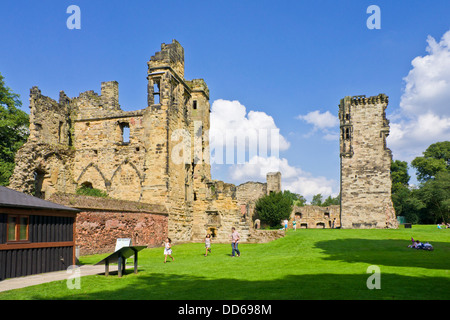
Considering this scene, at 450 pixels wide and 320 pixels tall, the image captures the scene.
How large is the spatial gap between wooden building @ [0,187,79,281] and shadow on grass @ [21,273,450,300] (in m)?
2.29

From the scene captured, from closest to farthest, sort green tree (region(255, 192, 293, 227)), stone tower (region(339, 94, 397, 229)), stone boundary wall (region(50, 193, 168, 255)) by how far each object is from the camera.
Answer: stone boundary wall (region(50, 193, 168, 255)) → stone tower (region(339, 94, 397, 229)) → green tree (region(255, 192, 293, 227))

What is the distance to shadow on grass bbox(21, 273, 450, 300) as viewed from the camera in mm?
7906

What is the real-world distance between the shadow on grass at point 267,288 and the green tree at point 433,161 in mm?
64873

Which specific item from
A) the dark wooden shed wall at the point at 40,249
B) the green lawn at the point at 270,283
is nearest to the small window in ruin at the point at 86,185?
the dark wooden shed wall at the point at 40,249

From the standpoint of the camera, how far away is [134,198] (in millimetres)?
26812

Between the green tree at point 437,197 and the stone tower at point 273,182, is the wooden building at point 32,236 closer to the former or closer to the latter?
the stone tower at point 273,182

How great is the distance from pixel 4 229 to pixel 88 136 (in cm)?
1944

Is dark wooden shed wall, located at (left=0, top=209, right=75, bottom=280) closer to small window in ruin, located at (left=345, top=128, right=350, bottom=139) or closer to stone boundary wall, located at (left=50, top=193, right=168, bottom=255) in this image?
stone boundary wall, located at (left=50, top=193, right=168, bottom=255)

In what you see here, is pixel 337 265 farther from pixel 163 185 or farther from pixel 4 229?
pixel 163 185

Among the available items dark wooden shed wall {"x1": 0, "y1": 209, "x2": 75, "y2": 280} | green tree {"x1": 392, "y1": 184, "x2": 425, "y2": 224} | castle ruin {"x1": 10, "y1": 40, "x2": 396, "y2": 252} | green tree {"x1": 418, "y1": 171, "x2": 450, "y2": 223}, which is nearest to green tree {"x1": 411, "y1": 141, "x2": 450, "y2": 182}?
green tree {"x1": 392, "y1": 184, "x2": 425, "y2": 224}

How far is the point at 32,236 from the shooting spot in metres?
11.8

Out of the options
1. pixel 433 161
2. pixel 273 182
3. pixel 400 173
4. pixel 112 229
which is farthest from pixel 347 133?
pixel 112 229

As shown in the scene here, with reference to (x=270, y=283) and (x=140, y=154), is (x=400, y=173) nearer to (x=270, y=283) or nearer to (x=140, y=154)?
(x=140, y=154)
